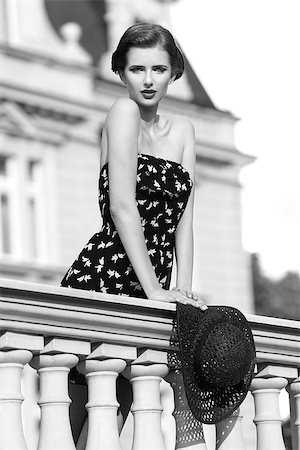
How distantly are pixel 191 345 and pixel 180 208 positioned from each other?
64 cm

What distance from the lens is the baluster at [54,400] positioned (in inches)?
172

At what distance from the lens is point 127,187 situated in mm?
4844

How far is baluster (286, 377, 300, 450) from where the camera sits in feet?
16.8

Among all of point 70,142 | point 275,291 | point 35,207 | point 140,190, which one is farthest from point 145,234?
point 275,291

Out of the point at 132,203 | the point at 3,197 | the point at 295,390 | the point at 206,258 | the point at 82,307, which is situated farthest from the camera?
the point at 206,258

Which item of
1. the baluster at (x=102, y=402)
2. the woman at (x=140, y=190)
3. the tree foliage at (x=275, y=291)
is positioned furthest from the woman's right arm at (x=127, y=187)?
the tree foliage at (x=275, y=291)

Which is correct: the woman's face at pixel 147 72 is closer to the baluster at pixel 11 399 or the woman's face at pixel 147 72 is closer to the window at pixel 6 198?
the baluster at pixel 11 399

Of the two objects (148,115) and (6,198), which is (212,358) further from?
(6,198)

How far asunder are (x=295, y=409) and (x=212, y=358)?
0.70 metres

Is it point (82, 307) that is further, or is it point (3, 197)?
point (3, 197)

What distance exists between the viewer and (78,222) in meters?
24.7

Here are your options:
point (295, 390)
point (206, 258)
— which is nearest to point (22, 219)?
point (206, 258)

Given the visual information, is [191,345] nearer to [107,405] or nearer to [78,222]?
[107,405]

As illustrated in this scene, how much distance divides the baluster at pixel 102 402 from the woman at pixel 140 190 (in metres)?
0.38
